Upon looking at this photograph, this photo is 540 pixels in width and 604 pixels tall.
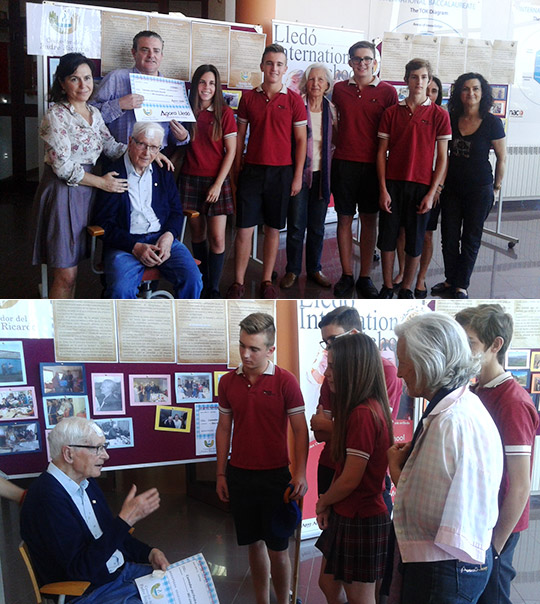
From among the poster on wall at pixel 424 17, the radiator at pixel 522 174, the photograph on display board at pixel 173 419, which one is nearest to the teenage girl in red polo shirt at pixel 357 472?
the photograph on display board at pixel 173 419

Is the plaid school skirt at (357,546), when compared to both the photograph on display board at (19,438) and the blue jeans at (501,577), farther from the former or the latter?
the photograph on display board at (19,438)

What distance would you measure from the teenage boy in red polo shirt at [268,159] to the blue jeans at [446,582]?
6.71 ft

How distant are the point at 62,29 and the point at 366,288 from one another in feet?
7.80

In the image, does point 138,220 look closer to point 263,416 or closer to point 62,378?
point 62,378

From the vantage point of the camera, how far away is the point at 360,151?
158 inches

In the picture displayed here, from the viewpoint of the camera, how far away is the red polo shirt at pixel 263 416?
8.98 ft

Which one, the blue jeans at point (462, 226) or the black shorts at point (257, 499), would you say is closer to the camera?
the black shorts at point (257, 499)

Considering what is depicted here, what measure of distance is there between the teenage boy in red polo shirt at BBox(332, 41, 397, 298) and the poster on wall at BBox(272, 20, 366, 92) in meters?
0.93

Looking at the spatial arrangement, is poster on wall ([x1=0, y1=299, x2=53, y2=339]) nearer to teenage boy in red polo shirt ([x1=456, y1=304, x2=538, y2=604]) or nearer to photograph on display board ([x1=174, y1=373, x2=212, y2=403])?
photograph on display board ([x1=174, y1=373, x2=212, y2=403])

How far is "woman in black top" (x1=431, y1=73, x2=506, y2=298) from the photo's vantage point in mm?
4055

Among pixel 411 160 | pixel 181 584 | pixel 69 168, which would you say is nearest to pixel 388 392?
pixel 181 584

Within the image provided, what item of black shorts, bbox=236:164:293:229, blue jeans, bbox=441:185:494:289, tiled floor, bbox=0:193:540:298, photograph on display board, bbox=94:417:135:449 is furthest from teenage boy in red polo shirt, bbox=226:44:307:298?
photograph on display board, bbox=94:417:135:449

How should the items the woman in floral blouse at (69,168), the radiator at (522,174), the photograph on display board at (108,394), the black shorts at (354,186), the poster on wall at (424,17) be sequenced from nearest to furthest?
the photograph on display board at (108,394), the woman in floral blouse at (69,168), the black shorts at (354,186), the poster on wall at (424,17), the radiator at (522,174)

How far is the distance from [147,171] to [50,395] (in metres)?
1.23
